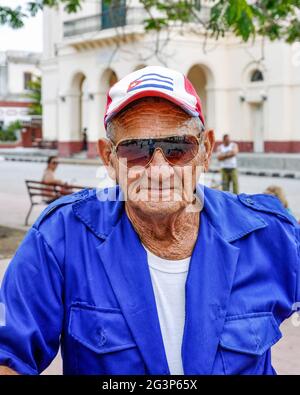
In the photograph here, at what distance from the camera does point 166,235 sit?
1.64 m

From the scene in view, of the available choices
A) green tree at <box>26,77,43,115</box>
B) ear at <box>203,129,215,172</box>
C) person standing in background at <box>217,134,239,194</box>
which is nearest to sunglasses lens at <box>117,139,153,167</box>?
ear at <box>203,129,215,172</box>

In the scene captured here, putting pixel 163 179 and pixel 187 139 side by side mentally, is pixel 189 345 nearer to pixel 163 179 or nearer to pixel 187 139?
pixel 163 179

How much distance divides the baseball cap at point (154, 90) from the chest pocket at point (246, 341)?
0.51m

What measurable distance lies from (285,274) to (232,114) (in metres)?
27.5

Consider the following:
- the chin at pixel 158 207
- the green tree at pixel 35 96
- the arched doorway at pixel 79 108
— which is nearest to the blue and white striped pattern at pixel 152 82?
the chin at pixel 158 207

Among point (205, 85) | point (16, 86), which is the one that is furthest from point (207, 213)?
point (16, 86)

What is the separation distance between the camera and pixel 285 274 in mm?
1658

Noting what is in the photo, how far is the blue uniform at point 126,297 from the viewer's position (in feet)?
4.90

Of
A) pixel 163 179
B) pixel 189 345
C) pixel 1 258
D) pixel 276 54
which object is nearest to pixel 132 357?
pixel 189 345

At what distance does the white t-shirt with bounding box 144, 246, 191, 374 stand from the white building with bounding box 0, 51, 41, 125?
1927 inches

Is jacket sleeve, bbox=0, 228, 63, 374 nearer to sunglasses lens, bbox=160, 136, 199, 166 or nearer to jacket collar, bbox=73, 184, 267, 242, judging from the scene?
jacket collar, bbox=73, 184, 267, 242

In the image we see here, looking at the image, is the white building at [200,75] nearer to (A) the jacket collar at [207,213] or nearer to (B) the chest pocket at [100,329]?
(A) the jacket collar at [207,213]

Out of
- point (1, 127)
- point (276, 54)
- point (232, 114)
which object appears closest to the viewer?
→ point (276, 54)

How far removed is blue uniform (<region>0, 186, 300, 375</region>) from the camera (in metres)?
1.49
